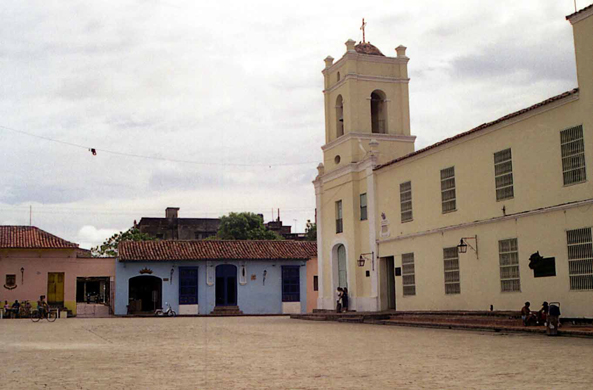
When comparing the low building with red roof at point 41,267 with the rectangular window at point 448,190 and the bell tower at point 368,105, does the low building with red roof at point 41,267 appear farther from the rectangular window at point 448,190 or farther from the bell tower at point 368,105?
the rectangular window at point 448,190

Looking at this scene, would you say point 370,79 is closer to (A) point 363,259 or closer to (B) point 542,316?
(A) point 363,259

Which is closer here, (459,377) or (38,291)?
(459,377)

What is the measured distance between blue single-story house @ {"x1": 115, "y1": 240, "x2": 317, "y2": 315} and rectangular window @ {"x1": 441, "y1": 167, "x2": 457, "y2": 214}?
18.2 meters

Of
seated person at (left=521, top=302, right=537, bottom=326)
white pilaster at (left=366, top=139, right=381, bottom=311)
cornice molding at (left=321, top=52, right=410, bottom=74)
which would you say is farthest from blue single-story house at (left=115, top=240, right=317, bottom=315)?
seated person at (left=521, top=302, right=537, bottom=326)

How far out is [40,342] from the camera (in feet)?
49.5

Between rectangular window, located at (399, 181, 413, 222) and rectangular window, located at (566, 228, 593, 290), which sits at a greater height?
rectangular window, located at (399, 181, 413, 222)

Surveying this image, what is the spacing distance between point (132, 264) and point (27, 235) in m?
5.66

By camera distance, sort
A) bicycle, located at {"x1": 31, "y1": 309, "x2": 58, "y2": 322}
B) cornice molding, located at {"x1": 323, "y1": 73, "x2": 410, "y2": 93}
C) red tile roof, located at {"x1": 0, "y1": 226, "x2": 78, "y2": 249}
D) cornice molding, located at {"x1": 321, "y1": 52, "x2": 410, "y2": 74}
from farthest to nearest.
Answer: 1. red tile roof, located at {"x1": 0, "y1": 226, "x2": 78, "y2": 249}
2. bicycle, located at {"x1": 31, "y1": 309, "x2": 58, "y2": 322}
3. cornice molding, located at {"x1": 321, "y1": 52, "x2": 410, "y2": 74}
4. cornice molding, located at {"x1": 323, "y1": 73, "x2": 410, "y2": 93}

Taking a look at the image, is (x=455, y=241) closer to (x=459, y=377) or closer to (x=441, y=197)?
(x=441, y=197)

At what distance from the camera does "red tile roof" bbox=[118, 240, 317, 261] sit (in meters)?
37.2

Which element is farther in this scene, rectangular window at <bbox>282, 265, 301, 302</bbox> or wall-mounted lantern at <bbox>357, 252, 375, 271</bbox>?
rectangular window at <bbox>282, 265, 301, 302</bbox>

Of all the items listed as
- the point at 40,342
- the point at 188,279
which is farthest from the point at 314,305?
the point at 40,342

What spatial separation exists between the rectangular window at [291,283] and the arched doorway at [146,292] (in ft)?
23.2

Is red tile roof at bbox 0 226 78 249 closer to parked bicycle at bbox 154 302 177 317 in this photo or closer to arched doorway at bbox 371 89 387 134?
parked bicycle at bbox 154 302 177 317
